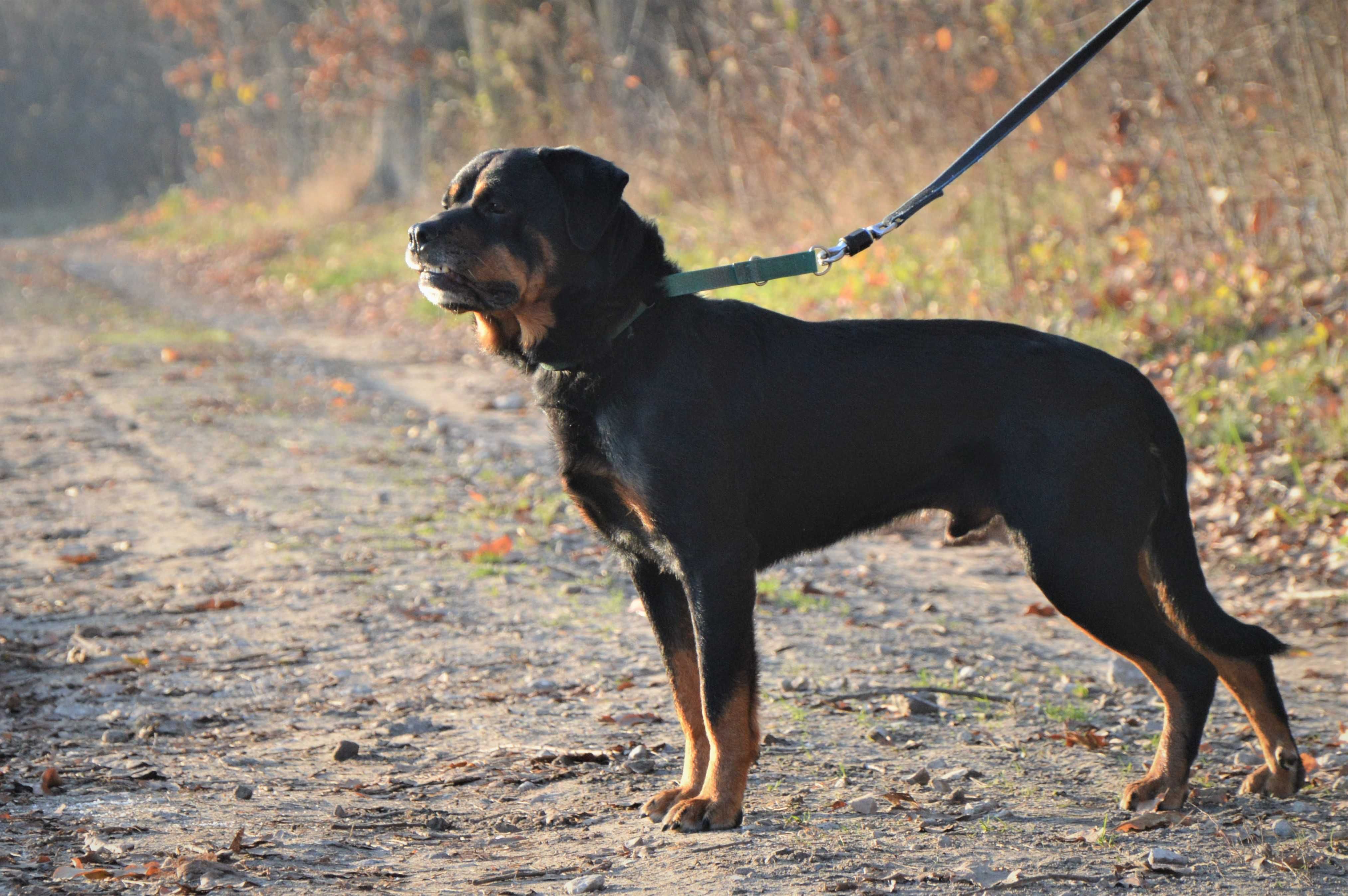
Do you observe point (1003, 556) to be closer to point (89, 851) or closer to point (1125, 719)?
point (1125, 719)

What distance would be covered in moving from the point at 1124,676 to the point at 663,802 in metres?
1.96

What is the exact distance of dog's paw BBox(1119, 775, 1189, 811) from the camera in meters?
3.45

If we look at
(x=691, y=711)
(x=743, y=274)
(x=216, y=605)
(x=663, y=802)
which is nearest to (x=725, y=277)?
(x=743, y=274)

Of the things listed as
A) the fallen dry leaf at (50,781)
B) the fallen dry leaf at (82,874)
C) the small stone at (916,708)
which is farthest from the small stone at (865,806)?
the fallen dry leaf at (50,781)

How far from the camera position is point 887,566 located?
6.06m

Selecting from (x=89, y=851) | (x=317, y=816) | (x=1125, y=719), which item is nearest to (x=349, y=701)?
(x=317, y=816)

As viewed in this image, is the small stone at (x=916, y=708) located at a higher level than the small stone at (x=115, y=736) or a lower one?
lower

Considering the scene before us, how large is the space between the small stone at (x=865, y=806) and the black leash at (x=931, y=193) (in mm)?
1488

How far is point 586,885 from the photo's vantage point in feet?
9.89

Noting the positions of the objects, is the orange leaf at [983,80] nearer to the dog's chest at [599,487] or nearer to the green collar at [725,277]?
the green collar at [725,277]

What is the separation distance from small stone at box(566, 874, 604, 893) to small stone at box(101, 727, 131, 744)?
1.84 m

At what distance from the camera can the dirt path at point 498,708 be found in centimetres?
315

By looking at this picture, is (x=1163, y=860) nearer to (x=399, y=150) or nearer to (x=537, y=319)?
(x=537, y=319)

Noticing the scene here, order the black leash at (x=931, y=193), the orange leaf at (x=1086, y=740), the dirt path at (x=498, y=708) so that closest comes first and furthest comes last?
the dirt path at (x=498, y=708), the black leash at (x=931, y=193), the orange leaf at (x=1086, y=740)
